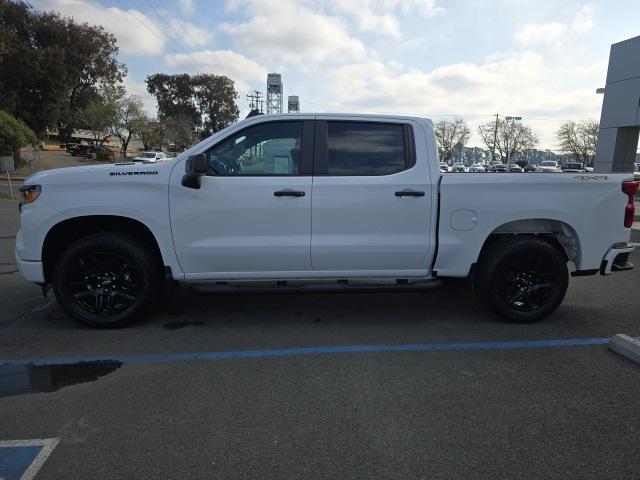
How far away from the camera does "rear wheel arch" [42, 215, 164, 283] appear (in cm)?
438

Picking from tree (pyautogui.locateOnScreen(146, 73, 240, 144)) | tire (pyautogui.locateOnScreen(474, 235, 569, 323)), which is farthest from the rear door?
tree (pyautogui.locateOnScreen(146, 73, 240, 144))

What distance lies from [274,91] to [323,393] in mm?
75798

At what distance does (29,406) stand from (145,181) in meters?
2.06

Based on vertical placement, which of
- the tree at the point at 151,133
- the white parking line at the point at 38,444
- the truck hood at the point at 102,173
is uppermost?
the tree at the point at 151,133

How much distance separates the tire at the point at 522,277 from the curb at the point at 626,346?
27.6 inches

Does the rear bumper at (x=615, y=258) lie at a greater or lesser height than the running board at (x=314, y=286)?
greater

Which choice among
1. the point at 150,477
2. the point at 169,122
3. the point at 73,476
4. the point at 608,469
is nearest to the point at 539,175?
the point at 608,469

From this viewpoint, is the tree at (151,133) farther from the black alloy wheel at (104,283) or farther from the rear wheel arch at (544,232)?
the rear wheel arch at (544,232)

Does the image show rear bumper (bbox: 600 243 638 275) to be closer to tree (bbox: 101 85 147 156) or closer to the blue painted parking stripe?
the blue painted parking stripe

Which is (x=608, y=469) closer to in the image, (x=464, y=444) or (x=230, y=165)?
(x=464, y=444)

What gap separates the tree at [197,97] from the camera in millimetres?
81750

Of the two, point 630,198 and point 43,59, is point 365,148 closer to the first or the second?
point 630,198

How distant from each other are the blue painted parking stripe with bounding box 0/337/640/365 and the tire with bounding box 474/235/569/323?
0.46m

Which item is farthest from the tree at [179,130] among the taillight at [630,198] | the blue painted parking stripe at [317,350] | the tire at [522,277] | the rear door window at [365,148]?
the taillight at [630,198]
